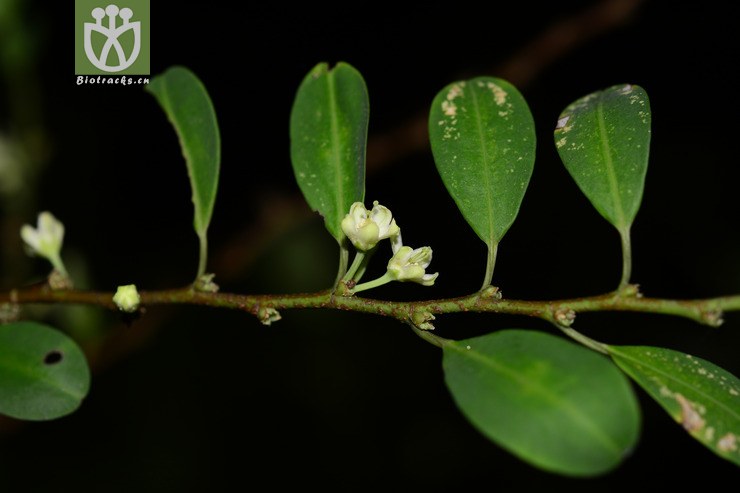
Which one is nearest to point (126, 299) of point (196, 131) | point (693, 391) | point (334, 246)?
point (196, 131)

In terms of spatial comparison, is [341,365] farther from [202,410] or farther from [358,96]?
[358,96]

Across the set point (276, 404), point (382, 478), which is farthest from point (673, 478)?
point (276, 404)

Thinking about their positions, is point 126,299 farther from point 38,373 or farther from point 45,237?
point 45,237

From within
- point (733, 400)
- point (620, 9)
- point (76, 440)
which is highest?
point (620, 9)

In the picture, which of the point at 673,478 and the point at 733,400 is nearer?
the point at 733,400

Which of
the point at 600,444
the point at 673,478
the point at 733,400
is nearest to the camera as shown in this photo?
the point at 600,444

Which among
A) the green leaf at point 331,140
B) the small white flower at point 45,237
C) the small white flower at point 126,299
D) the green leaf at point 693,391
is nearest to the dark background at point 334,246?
the small white flower at point 45,237

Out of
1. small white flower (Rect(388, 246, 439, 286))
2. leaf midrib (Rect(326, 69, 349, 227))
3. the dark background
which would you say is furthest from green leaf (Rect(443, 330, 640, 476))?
the dark background
